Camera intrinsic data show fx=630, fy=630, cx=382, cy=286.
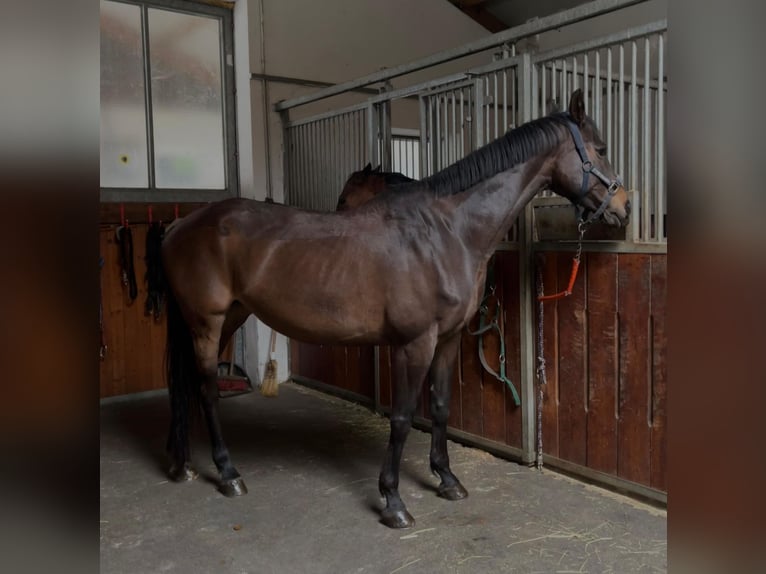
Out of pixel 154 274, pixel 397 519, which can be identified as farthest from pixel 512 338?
pixel 154 274

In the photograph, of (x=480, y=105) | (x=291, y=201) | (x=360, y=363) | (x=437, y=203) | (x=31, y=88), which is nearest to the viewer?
(x=31, y=88)

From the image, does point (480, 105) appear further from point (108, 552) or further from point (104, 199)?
point (104, 199)

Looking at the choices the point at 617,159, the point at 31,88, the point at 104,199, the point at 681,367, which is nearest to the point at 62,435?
the point at 31,88

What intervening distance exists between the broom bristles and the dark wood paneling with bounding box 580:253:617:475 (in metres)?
2.32

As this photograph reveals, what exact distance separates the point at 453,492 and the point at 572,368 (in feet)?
2.34

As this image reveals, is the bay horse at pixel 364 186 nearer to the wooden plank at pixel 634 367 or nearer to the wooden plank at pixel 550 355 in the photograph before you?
the wooden plank at pixel 550 355

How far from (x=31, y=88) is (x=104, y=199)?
4353 millimetres

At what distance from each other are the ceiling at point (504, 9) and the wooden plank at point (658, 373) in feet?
15.5

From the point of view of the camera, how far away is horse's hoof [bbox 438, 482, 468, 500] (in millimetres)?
2518

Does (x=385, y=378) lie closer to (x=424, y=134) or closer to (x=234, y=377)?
(x=234, y=377)

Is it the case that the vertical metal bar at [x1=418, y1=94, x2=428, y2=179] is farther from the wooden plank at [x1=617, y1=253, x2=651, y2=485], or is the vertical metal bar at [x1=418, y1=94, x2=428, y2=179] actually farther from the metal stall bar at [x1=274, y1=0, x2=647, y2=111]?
the wooden plank at [x1=617, y1=253, x2=651, y2=485]

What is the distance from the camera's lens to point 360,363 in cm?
399

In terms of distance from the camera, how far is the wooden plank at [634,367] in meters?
2.35

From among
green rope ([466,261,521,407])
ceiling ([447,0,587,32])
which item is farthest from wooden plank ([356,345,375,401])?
ceiling ([447,0,587,32])
